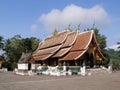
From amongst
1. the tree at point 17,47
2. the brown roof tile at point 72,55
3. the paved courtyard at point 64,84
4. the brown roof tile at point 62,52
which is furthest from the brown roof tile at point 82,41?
the tree at point 17,47

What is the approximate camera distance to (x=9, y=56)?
256 ft

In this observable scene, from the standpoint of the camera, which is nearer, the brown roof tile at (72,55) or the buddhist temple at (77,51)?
the brown roof tile at (72,55)

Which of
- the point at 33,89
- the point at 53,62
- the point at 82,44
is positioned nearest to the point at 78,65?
the point at 82,44

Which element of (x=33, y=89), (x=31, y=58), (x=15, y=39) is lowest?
(x=33, y=89)

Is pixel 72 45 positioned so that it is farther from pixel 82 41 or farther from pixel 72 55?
pixel 72 55

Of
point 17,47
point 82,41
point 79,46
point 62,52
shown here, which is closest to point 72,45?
point 62,52

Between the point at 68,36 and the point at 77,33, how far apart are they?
2924mm

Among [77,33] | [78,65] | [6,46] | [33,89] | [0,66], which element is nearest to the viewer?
[33,89]

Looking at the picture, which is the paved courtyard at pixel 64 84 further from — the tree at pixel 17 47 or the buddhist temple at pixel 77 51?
the tree at pixel 17 47

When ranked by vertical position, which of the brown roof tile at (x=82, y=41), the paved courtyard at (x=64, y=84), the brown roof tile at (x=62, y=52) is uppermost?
the brown roof tile at (x=82, y=41)

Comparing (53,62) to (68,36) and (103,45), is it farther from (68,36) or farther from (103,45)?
(103,45)

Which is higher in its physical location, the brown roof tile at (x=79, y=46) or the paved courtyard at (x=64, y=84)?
the brown roof tile at (x=79, y=46)

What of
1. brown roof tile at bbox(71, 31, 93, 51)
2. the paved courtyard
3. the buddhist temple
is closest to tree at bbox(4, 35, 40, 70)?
the buddhist temple

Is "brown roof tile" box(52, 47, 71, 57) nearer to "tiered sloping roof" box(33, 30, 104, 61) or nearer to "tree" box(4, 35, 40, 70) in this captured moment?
"tiered sloping roof" box(33, 30, 104, 61)
